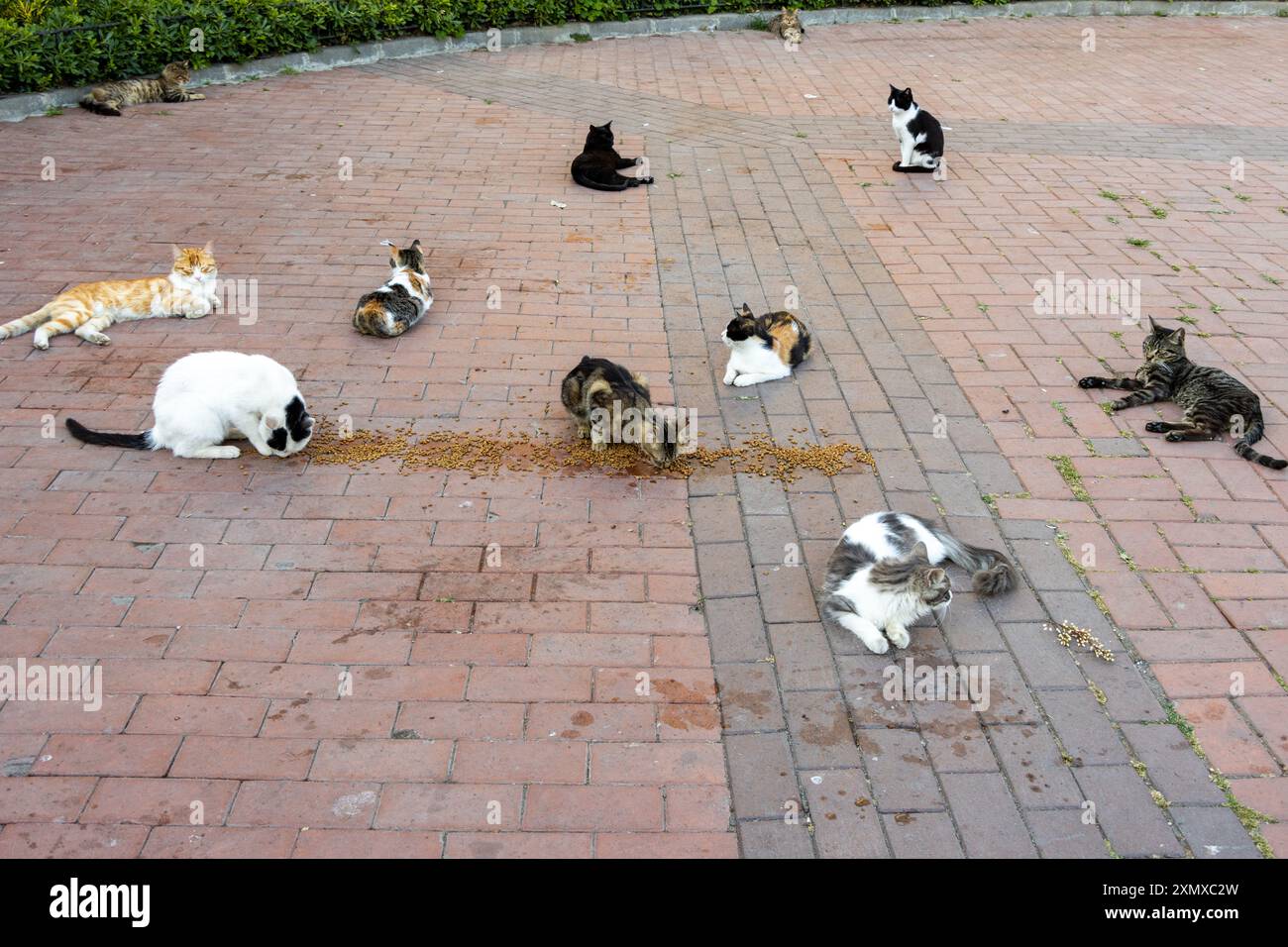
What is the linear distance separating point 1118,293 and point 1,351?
27.2ft

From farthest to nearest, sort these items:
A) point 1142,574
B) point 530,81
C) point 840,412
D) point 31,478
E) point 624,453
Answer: point 530,81
point 840,412
point 624,453
point 31,478
point 1142,574

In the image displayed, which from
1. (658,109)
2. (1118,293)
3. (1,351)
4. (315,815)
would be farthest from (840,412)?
(658,109)

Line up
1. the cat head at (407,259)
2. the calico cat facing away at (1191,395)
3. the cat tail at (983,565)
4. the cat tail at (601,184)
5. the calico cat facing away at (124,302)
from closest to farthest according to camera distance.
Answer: the cat tail at (983,565)
the calico cat facing away at (1191,395)
the calico cat facing away at (124,302)
the cat head at (407,259)
the cat tail at (601,184)

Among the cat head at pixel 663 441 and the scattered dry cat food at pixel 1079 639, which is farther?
the cat head at pixel 663 441

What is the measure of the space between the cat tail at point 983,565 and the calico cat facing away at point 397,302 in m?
4.04

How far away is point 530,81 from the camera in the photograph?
12.9 meters

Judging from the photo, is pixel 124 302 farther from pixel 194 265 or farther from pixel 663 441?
pixel 663 441

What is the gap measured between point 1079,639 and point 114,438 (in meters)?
5.30

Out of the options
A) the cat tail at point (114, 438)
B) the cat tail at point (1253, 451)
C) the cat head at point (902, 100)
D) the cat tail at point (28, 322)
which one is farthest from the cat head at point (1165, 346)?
the cat tail at point (28, 322)

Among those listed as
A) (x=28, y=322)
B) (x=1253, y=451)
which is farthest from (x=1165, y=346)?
(x=28, y=322)

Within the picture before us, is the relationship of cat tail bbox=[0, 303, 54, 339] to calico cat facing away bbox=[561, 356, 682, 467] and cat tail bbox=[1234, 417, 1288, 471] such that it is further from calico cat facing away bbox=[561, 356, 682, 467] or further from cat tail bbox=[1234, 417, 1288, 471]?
cat tail bbox=[1234, 417, 1288, 471]

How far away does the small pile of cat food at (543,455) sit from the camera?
5.60 m

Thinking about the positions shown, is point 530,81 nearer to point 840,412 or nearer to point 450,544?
point 840,412

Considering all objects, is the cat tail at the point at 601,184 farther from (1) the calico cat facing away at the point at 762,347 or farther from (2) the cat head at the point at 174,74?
(2) the cat head at the point at 174,74
